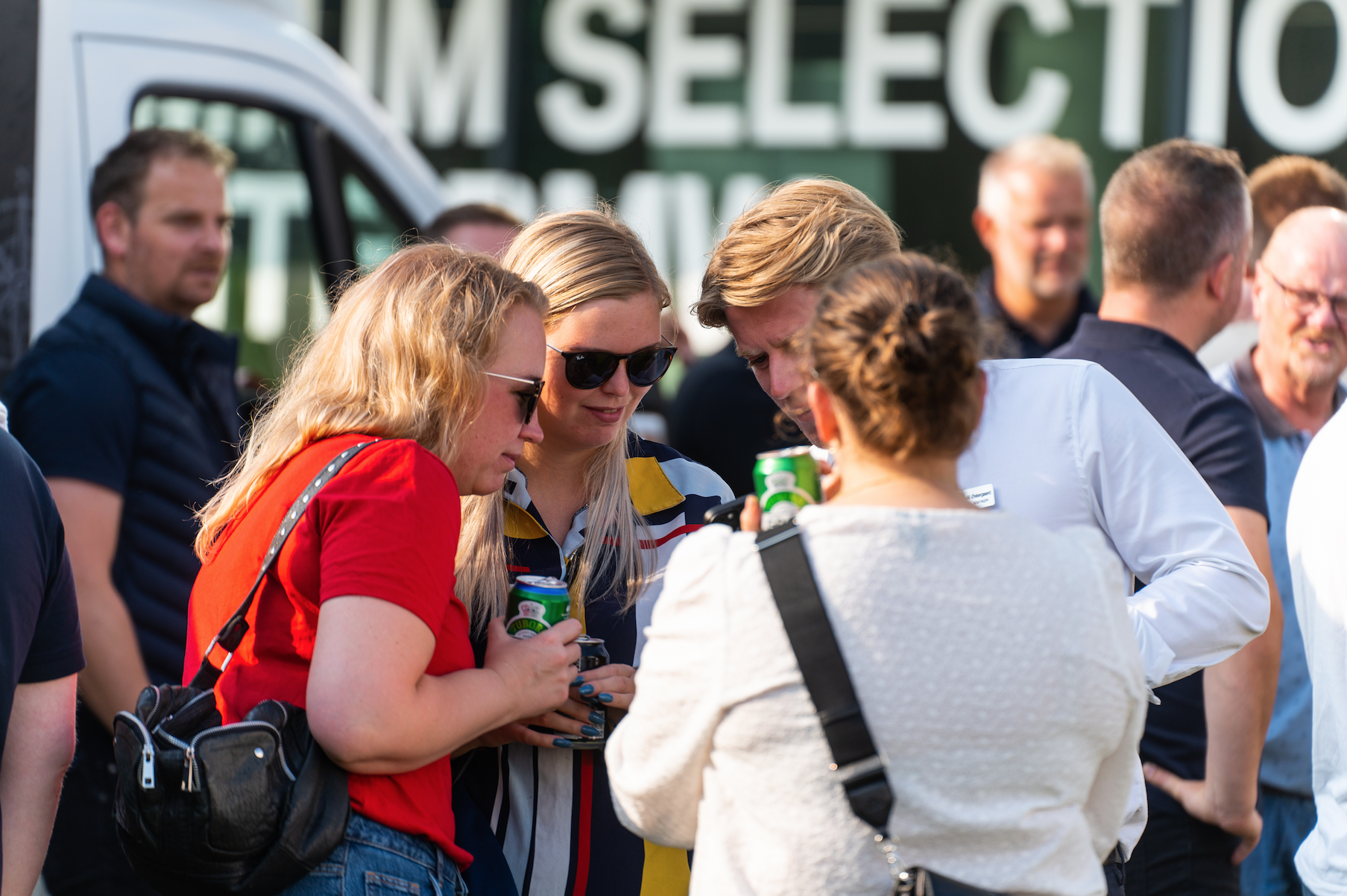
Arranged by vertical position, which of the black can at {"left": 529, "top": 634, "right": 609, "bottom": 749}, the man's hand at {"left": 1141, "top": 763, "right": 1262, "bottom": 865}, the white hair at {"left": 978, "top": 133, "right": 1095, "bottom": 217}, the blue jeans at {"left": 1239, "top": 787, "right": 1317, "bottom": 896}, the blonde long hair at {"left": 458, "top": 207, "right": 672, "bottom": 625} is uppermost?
the white hair at {"left": 978, "top": 133, "right": 1095, "bottom": 217}

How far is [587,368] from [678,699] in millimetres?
825

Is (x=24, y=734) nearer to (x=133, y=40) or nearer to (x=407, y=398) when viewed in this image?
(x=407, y=398)

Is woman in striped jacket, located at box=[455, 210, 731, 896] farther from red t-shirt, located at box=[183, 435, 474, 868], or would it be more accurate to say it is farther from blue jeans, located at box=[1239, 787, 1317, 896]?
blue jeans, located at box=[1239, 787, 1317, 896]

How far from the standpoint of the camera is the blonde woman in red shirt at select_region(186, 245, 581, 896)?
1.61 metres

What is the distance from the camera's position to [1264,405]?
10.6 ft

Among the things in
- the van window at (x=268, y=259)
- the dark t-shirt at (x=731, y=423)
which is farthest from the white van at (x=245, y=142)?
the dark t-shirt at (x=731, y=423)

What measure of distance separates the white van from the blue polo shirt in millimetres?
2246

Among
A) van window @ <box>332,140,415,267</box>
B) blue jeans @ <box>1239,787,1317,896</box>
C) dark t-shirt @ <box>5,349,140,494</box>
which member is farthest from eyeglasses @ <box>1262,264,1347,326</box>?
dark t-shirt @ <box>5,349,140,494</box>

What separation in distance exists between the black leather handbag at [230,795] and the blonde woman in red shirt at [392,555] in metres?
0.04

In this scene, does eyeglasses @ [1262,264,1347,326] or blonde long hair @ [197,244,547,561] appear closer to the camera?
blonde long hair @ [197,244,547,561]

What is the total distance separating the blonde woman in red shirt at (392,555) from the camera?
63.2 inches

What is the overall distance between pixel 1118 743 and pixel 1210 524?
54 centimetres

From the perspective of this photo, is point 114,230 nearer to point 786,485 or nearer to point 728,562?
point 786,485

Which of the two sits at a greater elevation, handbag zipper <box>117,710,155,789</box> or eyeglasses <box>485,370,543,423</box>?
eyeglasses <box>485,370,543,423</box>
